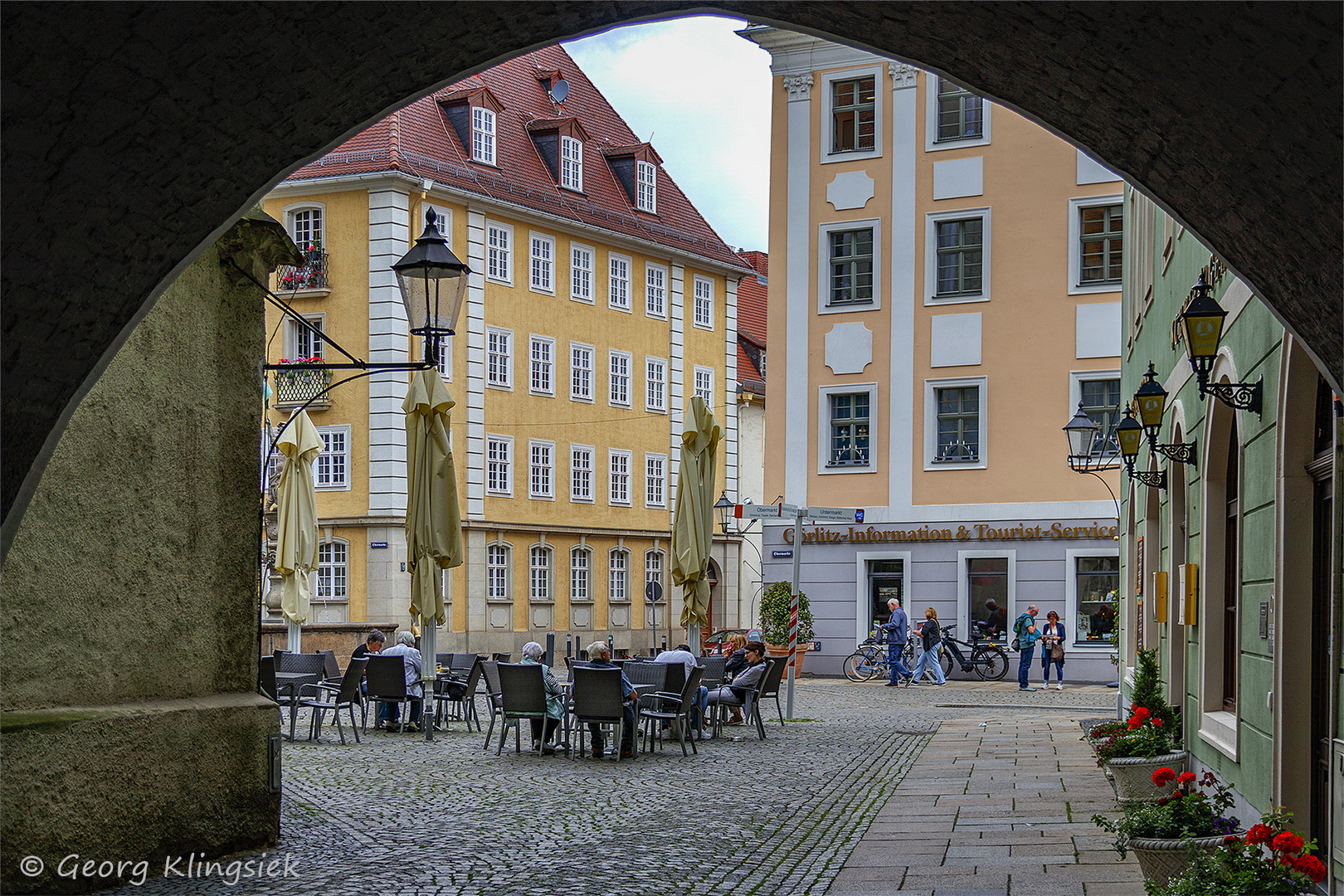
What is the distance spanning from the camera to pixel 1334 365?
12.5 feet

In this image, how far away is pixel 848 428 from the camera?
3009 centimetres

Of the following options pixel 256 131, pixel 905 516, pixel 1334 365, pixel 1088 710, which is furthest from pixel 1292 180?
pixel 905 516

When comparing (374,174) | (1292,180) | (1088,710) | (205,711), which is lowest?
(1088,710)

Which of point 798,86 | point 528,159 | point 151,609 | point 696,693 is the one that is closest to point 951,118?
point 798,86

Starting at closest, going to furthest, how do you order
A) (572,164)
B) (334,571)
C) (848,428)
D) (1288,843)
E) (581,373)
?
(1288,843) → (848,428) → (334,571) → (581,373) → (572,164)

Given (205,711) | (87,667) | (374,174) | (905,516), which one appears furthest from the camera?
(374,174)

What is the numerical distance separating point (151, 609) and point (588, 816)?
3510 millimetres

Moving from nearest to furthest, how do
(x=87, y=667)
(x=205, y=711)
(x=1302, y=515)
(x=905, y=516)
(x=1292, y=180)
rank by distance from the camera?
(x=1292, y=180) → (x=1302, y=515) → (x=87, y=667) → (x=205, y=711) → (x=905, y=516)

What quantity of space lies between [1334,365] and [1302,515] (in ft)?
11.2

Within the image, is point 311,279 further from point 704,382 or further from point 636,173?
point 704,382

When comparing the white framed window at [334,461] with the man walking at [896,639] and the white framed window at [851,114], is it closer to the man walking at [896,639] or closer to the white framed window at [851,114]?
the white framed window at [851,114]

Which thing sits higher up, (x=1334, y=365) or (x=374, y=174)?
(x=374, y=174)

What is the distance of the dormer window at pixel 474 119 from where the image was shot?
125 ft

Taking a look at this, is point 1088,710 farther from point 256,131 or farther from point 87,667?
point 256,131
